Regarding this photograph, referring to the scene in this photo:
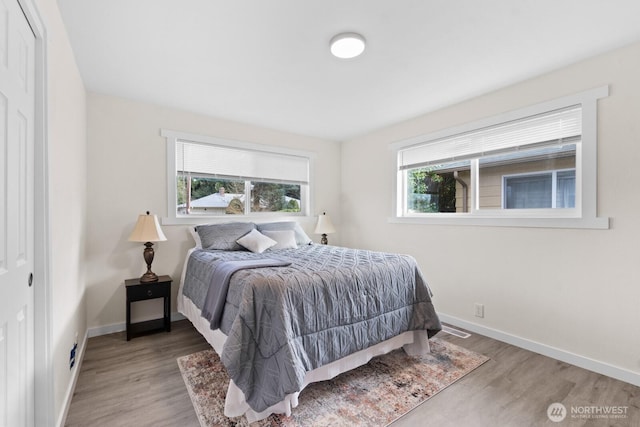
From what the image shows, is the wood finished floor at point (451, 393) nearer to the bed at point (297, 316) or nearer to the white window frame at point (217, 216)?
the bed at point (297, 316)

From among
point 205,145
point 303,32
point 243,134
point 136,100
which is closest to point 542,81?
point 303,32

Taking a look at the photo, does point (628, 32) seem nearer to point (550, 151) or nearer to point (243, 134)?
point (550, 151)

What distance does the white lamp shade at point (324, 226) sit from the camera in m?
4.13

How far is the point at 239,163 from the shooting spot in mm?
3762

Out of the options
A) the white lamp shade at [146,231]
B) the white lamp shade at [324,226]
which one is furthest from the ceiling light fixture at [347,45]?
the white lamp shade at [324,226]

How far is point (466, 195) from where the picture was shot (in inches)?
125

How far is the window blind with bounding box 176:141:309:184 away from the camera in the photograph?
341 centimetres

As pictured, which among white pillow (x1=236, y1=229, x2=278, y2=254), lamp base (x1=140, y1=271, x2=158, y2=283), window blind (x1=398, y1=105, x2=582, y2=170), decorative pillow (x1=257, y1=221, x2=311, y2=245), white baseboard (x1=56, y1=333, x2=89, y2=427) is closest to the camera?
white baseboard (x1=56, y1=333, x2=89, y2=427)

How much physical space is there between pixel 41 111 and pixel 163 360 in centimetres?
193

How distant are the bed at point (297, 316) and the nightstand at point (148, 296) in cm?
21

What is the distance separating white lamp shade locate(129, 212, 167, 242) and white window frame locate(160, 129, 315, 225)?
1.04ft

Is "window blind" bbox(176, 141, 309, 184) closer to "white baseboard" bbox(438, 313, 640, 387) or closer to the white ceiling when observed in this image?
the white ceiling

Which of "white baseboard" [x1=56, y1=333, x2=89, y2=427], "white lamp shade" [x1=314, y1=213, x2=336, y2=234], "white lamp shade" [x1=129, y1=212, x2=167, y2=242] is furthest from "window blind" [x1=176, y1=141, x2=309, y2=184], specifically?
"white baseboard" [x1=56, y1=333, x2=89, y2=427]

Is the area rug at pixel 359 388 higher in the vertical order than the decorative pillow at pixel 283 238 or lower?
lower
